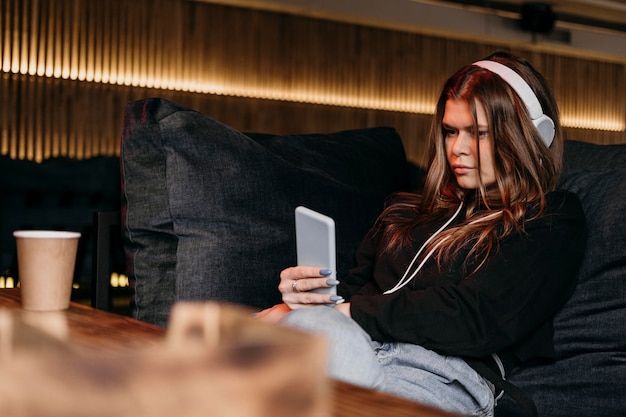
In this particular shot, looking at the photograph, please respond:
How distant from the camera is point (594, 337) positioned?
5.11ft

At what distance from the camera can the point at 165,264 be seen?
1.65m

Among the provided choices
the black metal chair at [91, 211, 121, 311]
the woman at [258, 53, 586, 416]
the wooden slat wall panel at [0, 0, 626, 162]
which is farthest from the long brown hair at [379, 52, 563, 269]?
A: the wooden slat wall panel at [0, 0, 626, 162]

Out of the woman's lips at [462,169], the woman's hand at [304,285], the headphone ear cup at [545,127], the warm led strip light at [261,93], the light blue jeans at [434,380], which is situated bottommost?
the light blue jeans at [434,380]

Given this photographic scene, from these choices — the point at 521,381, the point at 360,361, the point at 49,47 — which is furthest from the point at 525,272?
the point at 49,47

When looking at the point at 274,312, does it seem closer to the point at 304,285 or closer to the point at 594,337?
the point at 304,285

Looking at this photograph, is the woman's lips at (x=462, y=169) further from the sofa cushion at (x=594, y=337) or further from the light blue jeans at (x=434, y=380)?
the light blue jeans at (x=434, y=380)

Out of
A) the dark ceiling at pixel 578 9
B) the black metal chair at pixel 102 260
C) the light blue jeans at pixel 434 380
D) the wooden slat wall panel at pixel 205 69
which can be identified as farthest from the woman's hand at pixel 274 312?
the dark ceiling at pixel 578 9

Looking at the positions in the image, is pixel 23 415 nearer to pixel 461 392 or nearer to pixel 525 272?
pixel 461 392

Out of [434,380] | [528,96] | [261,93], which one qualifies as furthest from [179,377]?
[261,93]

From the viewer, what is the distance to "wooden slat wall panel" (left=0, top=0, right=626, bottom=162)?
4.96 meters

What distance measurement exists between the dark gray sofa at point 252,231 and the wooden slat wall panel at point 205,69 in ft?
11.6

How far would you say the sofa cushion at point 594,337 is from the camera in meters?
1.50

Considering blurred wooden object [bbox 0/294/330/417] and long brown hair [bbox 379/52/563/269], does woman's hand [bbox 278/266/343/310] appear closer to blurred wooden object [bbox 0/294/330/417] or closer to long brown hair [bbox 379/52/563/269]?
long brown hair [bbox 379/52/563/269]

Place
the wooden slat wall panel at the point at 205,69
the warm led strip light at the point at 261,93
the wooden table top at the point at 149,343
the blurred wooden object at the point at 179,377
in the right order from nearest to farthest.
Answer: the blurred wooden object at the point at 179,377
the wooden table top at the point at 149,343
the wooden slat wall panel at the point at 205,69
the warm led strip light at the point at 261,93
